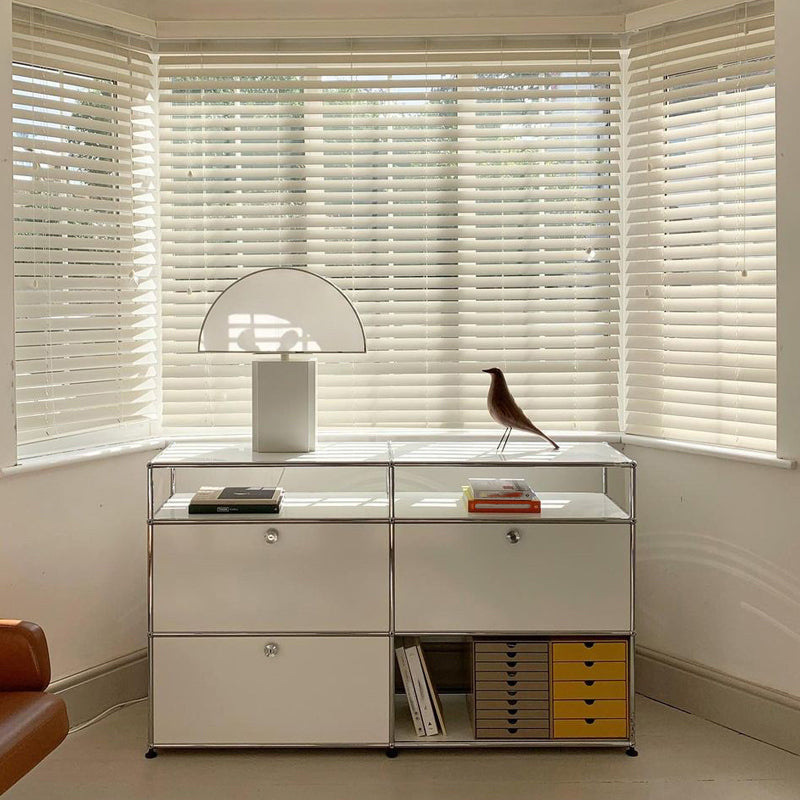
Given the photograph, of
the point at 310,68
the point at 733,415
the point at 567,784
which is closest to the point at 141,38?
the point at 310,68

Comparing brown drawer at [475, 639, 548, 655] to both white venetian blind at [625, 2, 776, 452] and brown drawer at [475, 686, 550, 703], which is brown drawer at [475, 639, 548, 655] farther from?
white venetian blind at [625, 2, 776, 452]

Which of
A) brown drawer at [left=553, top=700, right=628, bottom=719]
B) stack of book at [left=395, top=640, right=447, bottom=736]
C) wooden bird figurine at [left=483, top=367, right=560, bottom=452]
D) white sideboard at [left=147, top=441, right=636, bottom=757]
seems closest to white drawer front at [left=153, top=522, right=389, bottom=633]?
white sideboard at [left=147, top=441, right=636, bottom=757]

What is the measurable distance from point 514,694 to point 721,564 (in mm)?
799

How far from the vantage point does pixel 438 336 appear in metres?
3.22

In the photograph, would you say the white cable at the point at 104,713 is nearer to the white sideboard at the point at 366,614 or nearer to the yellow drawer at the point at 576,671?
the white sideboard at the point at 366,614

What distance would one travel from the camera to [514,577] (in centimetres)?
266

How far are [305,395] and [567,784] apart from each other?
1.36m

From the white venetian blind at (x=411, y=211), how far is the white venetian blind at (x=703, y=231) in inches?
4.2

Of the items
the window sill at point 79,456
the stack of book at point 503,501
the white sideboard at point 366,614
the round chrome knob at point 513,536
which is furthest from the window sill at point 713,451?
the window sill at point 79,456

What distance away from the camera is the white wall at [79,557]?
108 inches

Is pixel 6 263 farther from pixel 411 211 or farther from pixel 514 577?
pixel 514 577

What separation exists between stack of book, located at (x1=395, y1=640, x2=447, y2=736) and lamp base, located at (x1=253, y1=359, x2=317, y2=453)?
2.32 ft

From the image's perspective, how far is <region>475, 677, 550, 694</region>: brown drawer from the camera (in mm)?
2689

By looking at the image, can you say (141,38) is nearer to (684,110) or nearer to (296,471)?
(296,471)
